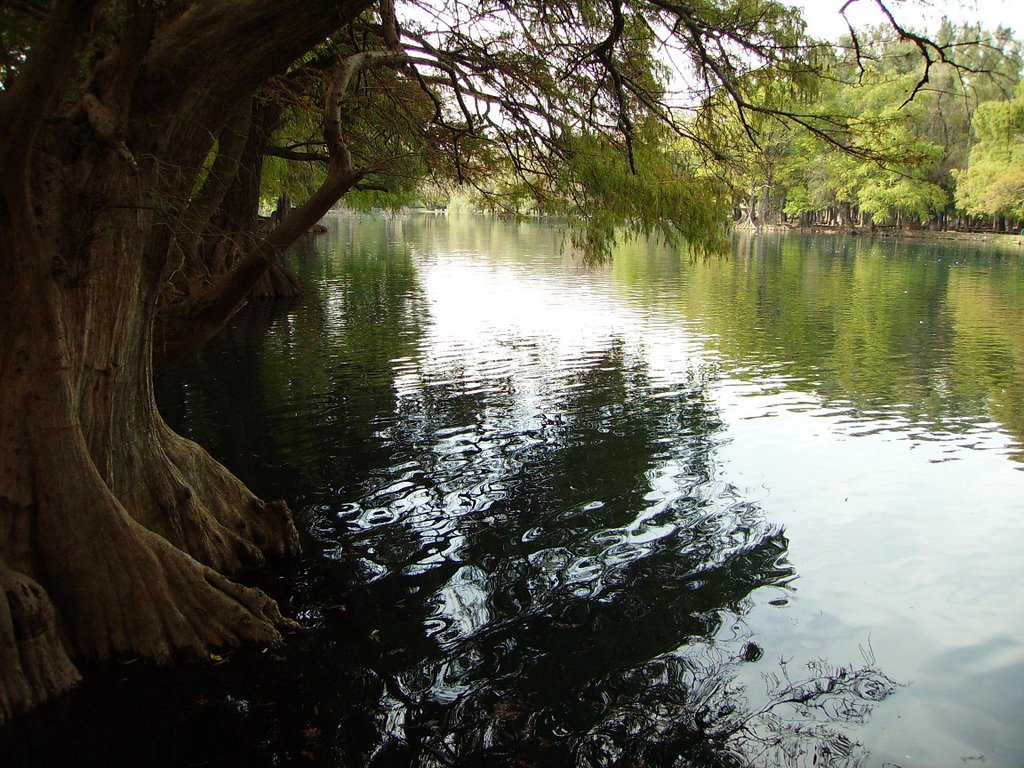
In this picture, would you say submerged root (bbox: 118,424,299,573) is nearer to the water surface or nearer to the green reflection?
the water surface

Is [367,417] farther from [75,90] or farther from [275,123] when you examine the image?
[75,90]

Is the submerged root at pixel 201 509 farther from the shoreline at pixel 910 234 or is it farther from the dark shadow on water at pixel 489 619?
the shoreline at pixel 910 234

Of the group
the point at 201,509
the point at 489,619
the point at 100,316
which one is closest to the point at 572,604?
the point at 489,619

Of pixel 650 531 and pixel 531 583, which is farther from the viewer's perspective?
pixel 650 531

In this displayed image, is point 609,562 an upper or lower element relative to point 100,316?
lower

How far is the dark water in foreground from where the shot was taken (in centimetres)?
488

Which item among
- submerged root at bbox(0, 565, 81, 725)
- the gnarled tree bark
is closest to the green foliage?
the gnarled tree bark

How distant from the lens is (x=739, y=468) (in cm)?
1012

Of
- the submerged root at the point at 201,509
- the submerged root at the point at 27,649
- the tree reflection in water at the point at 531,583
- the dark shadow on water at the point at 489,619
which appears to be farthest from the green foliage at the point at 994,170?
the submerged root at the point at 27,649

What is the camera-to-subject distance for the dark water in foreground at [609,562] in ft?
16.0

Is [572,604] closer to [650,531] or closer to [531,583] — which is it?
[531,583]

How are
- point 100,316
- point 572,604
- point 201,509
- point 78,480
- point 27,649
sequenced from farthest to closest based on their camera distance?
point 572,604 → point 201,509 → point 100,316 → point 78,480 → point 27,649

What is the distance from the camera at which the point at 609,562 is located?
7.23 metres

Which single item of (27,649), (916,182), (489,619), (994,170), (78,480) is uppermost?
(994,170)
